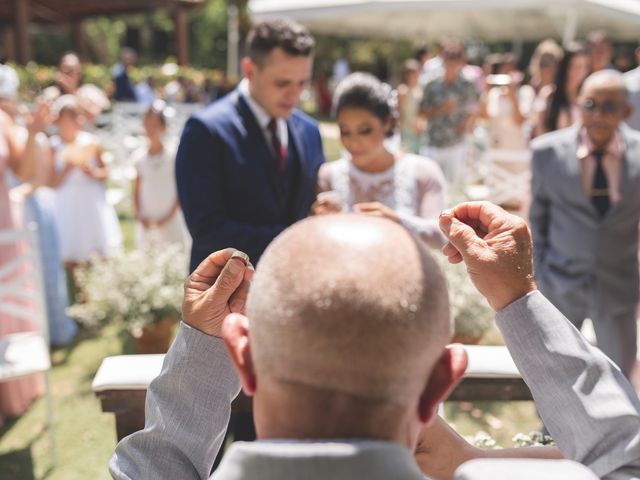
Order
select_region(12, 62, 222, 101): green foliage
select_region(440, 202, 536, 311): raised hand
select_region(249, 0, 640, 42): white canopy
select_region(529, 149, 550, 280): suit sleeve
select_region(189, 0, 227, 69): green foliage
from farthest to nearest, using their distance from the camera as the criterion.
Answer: select_region(189, 0, 227, 69): green foliage < select_region(12, 62, 222, 101): green foliage < select_region(249, 0, 640, 42): white canopy < select_region(529, 149, 550, 280): suit sleeve < select_region(440, 202, 536, 311): raised hand

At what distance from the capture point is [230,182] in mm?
2770

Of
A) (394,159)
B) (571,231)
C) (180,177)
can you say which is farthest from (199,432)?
(571,231)

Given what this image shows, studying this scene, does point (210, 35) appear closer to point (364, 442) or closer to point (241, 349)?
point (241, 349)

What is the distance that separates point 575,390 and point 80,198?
583 centimetres

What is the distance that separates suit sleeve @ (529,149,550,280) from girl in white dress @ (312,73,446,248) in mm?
583

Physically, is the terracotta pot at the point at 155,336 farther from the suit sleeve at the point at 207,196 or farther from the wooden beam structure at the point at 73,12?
the wooden beam structure at the point at 73,12

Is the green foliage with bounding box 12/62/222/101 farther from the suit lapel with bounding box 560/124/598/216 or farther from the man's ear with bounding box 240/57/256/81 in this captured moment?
the suit lapel with bounding box 560/124/598/216

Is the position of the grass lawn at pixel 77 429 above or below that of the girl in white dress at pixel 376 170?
below

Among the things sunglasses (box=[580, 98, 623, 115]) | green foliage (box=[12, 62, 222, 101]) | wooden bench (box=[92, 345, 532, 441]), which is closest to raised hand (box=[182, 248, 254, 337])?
wooden bench (box=[92, 345, 532, 441])

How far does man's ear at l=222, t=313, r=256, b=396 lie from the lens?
0.94 meters

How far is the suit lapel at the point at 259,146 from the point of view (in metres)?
2.80

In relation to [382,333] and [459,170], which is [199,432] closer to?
[382,333]

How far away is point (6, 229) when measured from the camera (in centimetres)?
400

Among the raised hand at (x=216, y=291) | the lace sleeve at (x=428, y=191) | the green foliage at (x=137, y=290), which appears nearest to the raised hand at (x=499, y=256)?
the raised hand at (x=216, y=291)
